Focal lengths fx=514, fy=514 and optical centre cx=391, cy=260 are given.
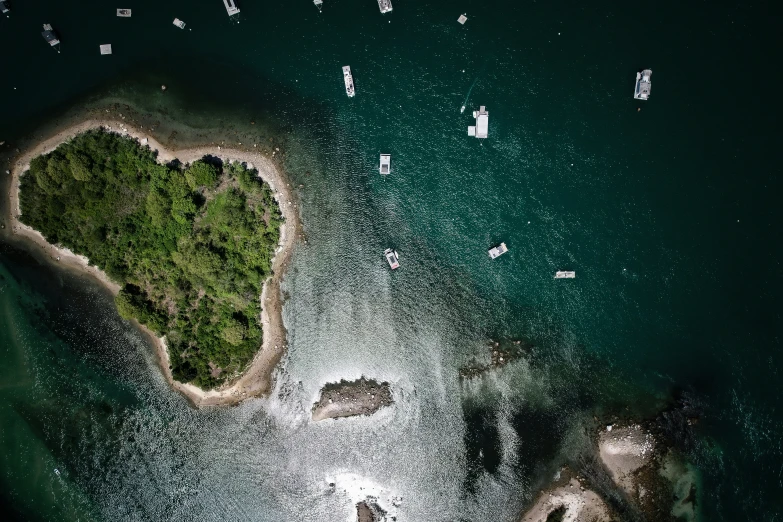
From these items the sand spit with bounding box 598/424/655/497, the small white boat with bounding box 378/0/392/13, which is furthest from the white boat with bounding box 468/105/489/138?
the sand spit with bounding box 598/424/655/497

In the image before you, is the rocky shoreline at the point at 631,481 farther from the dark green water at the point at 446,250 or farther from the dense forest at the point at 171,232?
Result: the dense forest at the point at 171,232

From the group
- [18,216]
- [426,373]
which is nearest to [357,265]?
[426,373]

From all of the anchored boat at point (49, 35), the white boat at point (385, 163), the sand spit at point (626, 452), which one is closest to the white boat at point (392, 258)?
the white boat at point (385, 163)

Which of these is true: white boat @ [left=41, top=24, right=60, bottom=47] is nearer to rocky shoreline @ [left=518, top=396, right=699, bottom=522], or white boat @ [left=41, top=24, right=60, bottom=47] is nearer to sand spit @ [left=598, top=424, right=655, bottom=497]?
rocky shoreline @ [left=518, top=396, right=699, bottom=522]

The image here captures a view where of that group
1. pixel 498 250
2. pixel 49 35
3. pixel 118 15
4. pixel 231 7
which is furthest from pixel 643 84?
pixel 49 35

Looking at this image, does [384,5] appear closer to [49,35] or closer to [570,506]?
[49,35]

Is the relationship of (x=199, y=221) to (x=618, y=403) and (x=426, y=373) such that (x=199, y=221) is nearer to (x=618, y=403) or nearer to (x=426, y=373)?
(x=426, y=373)
